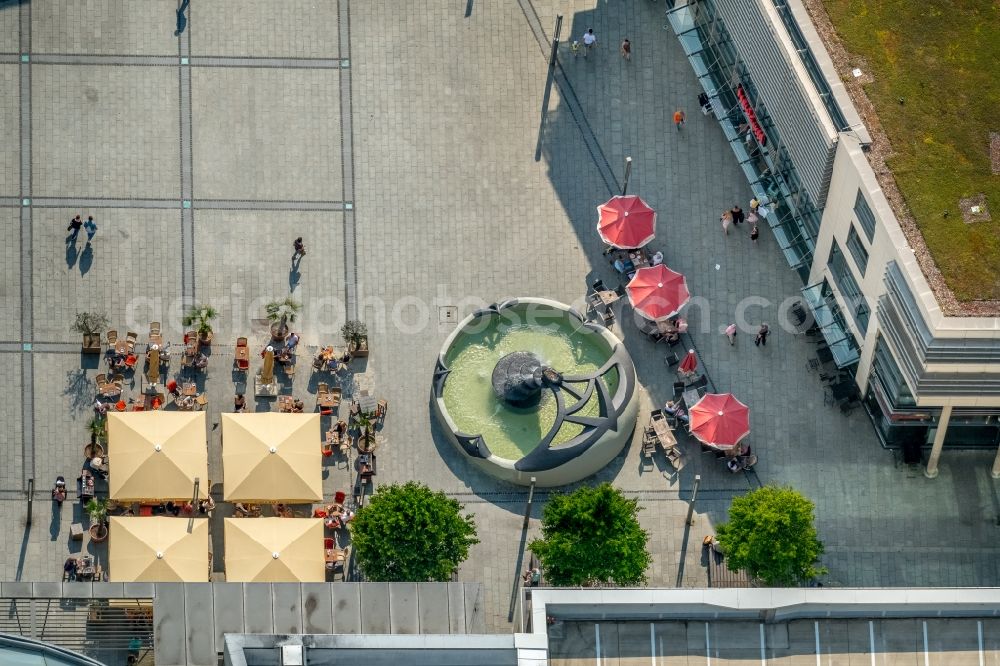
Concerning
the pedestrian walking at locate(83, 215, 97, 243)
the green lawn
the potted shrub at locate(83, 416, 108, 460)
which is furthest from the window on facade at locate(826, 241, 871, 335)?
the pedestrian walking at locate(83, 215, 97, 243)

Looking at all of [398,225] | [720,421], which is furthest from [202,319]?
[720,421]

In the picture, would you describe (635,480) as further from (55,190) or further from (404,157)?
(55,190)

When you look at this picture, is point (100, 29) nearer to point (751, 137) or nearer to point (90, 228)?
point (90, 228)

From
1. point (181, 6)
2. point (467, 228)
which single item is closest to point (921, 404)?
point (467, 228)

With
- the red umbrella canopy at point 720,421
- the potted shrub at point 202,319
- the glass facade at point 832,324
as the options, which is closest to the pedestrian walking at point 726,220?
the glass facade at point 832,324

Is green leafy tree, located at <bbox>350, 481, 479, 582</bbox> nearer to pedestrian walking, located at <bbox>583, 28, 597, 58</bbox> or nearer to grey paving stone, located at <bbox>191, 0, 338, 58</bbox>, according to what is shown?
grey paving stone, located at <bbox>191, 0, 338, 58</bbox>

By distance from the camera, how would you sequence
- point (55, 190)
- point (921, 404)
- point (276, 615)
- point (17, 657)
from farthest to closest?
1. point (55, 190)
2. point (921, 404)
3. point (276, 615)
4. point (17, 657)
